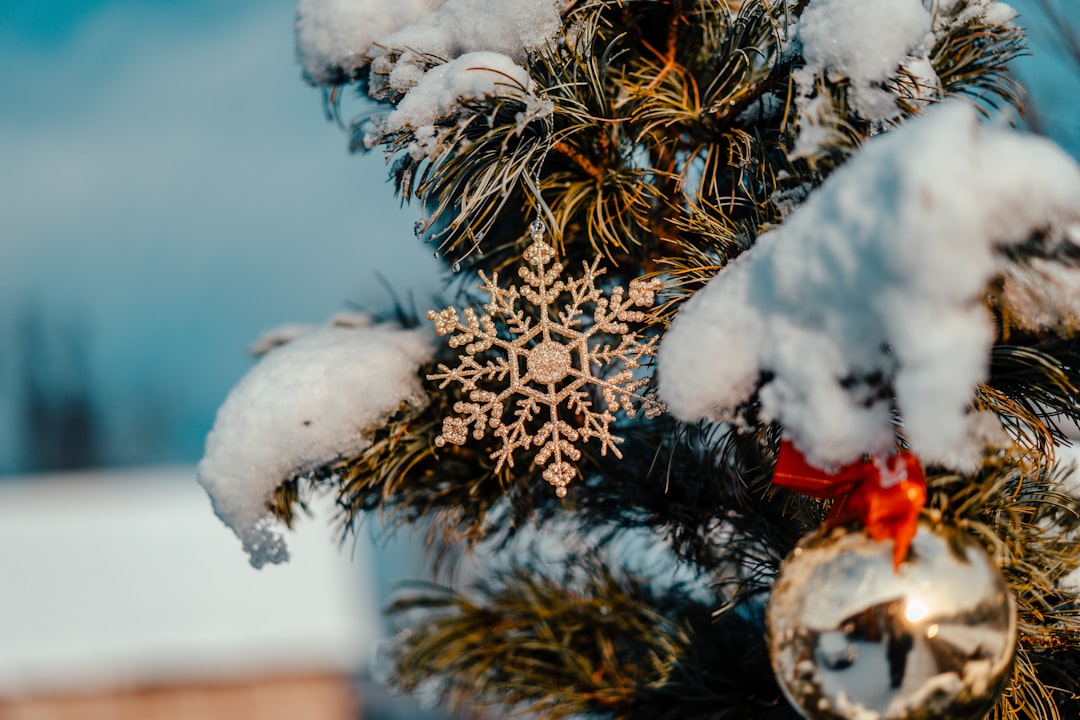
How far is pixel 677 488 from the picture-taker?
0.67 meters

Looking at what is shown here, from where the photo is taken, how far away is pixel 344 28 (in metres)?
0.62

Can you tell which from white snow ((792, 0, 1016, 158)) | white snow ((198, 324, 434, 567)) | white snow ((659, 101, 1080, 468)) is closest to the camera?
white snow ((659, 101, 1080, 468))

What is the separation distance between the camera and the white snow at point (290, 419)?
1.83 ft

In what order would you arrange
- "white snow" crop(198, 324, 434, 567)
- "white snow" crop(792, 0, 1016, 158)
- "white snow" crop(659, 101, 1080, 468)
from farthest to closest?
"white snow" crop(198, 324, 434, 567) → "white snow" crop(792, 0, 1016, 158) → "white snow" crop(659, 101, 1080, 468)

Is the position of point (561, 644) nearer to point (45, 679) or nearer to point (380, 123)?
point (380, 123)

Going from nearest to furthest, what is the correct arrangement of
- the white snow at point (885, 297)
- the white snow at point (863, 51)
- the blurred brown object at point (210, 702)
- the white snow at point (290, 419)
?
the white snow at point (885, 297) < the white snow at point (863, 51) < the white snow at point (290, 419) < the blurred brown object at point (210, 702)

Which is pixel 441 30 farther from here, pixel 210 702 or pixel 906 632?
pixel 210 702

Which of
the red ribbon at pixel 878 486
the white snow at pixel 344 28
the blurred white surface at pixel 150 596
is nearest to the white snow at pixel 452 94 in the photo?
the white snow at pixel 344 28

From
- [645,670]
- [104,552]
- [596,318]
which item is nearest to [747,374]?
[596,318]

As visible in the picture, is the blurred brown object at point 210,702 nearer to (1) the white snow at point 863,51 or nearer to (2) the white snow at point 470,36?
(2) the white snow at point 470,36

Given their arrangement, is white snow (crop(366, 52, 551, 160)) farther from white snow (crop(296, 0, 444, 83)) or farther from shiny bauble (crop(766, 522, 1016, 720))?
shiny bauble (crop(766, 522, 1016, 720))

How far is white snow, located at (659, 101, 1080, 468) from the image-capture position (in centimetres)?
33

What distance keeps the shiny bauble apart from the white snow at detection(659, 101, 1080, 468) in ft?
0.18

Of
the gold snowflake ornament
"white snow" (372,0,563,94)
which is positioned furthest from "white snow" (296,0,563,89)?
the gold snowflake ornament
